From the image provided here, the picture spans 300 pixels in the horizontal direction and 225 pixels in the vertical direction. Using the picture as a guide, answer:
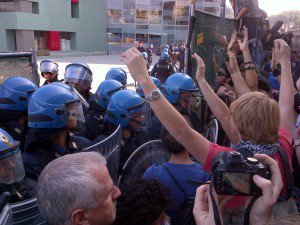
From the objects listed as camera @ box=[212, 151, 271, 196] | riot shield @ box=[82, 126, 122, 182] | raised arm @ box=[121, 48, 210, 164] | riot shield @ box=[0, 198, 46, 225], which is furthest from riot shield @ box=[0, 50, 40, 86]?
camera @ box=[212, 151, 271, 196]

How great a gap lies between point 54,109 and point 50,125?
0.45ft

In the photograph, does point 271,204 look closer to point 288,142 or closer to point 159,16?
point 288,142

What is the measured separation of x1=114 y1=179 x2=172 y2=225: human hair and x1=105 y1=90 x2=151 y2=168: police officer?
153 cm

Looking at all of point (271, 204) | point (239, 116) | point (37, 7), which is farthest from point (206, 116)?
point (37, 7)

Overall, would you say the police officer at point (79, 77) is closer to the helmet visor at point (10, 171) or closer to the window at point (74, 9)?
the helmet visor at point (10, 171)

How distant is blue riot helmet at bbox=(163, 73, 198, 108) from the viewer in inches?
176

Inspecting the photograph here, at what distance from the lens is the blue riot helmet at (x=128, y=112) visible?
343 cm

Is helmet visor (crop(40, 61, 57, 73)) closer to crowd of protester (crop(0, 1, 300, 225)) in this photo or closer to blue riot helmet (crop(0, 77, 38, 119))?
blue riot helmet (crop(0, 77, 38, 119))

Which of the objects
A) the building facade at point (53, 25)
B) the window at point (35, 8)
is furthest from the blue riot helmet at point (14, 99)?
the window at point (35, 8)

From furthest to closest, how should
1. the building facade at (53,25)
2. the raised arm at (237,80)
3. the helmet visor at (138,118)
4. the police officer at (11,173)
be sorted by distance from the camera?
1. the building facade at (53,25)
2. the helmet visor at (138,118)
3. the raised arm at (237,80)
4. the police officer at (11,173)

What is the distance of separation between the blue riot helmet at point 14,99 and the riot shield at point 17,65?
3.84 feet

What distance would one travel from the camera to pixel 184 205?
2113mm

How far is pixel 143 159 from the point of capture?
247cm

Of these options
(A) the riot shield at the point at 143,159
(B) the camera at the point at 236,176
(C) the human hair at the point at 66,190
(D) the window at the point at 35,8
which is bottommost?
(A) the riot shield at the point at 143,159
